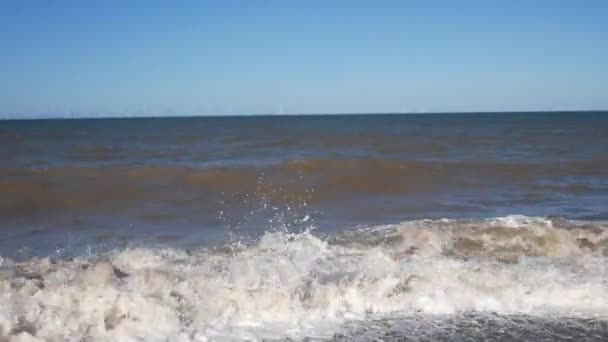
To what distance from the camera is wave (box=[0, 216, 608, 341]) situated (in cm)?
391

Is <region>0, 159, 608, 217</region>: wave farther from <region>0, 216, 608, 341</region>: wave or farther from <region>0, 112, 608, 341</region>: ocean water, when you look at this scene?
<region>0, 216, 608, 341</region>: wave

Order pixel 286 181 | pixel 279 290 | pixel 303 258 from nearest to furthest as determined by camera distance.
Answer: pixel 279 290 < pixel 303 258 < pixel 286 181

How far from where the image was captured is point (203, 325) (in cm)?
394

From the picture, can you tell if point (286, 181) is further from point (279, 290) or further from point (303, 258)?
point (279, 290)

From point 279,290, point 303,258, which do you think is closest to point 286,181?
point 303,258

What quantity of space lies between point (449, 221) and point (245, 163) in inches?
426

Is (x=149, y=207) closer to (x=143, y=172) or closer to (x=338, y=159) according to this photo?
(x=143, y=172)

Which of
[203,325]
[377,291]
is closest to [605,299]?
[377,291]

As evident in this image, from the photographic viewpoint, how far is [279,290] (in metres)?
4.48

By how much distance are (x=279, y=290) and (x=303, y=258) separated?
1.32m

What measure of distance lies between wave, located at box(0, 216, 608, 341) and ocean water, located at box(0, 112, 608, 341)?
0.02 metres

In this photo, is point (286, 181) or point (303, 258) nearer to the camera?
point (303, 258)

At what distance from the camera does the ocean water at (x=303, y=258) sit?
3.95 m

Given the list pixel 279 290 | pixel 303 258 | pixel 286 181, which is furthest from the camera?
pixel 286 181
